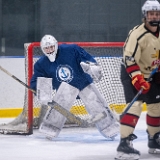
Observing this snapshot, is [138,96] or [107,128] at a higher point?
[138,96]

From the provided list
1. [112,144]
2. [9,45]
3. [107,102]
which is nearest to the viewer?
[112,144]

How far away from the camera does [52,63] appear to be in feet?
13.9

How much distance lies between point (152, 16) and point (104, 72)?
4.98 feet

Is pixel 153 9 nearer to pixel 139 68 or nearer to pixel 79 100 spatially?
pixel 139 68

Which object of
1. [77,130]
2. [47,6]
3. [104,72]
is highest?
[47,6]

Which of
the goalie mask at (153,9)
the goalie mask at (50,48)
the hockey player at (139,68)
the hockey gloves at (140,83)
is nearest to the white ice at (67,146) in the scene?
the hockey player at (139,68)

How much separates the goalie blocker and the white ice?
72 mm

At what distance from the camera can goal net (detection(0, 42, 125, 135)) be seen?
15.2 feet

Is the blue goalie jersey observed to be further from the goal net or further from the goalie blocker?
the goal net

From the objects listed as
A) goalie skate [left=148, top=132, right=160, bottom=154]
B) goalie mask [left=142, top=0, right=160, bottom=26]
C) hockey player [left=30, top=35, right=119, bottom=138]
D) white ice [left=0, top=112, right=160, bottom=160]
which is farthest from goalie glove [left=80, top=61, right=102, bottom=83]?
goalie mask [left=142, top=0, right=160, bottom=26]

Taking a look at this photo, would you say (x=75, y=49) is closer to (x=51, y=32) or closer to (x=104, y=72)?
(x=104, y=72)

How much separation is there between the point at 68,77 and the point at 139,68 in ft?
2.96

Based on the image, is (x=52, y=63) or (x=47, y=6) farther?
(x=47, y=6)

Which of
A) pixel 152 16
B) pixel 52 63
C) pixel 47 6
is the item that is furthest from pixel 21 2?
pixel 152 16
